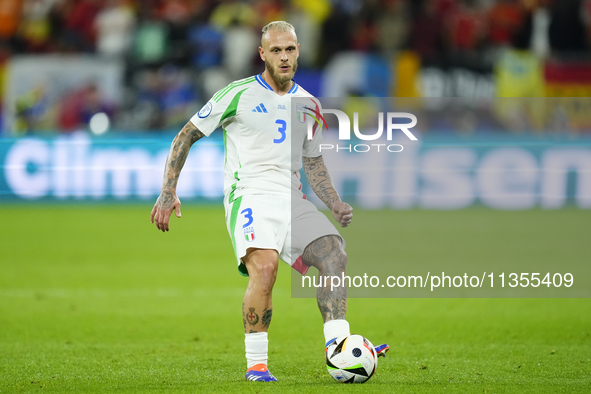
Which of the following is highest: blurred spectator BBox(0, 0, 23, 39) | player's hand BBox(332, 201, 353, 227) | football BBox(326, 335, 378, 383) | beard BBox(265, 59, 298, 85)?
blurred spectator BBox(0, 0, 23, 39)

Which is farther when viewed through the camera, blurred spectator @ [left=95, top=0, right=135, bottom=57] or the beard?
blurred spectator @ [left=95, top=0, right=135, bottom=57]

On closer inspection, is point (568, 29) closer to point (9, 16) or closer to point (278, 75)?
point (9, 16)

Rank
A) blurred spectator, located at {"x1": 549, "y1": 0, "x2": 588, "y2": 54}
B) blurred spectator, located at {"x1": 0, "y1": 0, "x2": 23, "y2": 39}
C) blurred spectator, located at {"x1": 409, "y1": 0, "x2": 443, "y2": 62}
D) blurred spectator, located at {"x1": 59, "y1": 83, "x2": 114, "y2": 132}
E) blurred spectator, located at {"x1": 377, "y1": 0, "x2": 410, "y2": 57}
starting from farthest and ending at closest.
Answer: blurred spectator, located at {"x1": 0, "y1": 0, "x2": 23, "y2": 39}, blurred spectator, located at {"x1": 377, "y1": 0, "x2": 410, "y2": 57}, blurred spectator, located at {"x1": 409, "y1": 0, "x2": 443, "y2": 62}, blurred spectator, located at {"x1": 549, "y1": 0, "x2": 588, "y2": 54}, blurred spectator, located at {"x1": 59, "y1": 83, "x2": 114, "y2": 132}

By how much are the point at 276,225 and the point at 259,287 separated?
380mm

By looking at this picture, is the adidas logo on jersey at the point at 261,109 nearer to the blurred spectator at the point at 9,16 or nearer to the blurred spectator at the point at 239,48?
the blurred spectator at the point at 239,48

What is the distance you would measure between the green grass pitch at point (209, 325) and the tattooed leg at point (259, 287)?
1.18ft

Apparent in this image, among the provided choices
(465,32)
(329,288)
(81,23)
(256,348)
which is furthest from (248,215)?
(81,23)

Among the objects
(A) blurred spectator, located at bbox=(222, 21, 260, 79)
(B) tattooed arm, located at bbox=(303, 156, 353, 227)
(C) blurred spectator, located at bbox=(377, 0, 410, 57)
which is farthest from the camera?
(C) blurred spectator, located at bbox=(377, 0, 410, 57)

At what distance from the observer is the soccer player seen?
4789mm

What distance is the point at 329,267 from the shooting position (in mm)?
4809

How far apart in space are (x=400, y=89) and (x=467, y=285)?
21.6 feet

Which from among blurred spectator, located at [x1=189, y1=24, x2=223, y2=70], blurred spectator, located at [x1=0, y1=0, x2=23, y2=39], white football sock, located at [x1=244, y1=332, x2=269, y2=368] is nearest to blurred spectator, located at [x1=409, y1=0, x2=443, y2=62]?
blurred spectator, located at [x1=189, y1=24, x2=223, y2=70]

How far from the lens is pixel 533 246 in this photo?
34.4ft

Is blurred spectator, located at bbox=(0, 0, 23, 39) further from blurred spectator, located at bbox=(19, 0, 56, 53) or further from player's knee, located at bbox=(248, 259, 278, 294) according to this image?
player's knee, located at bbox=(248, 259, 278, 294)
